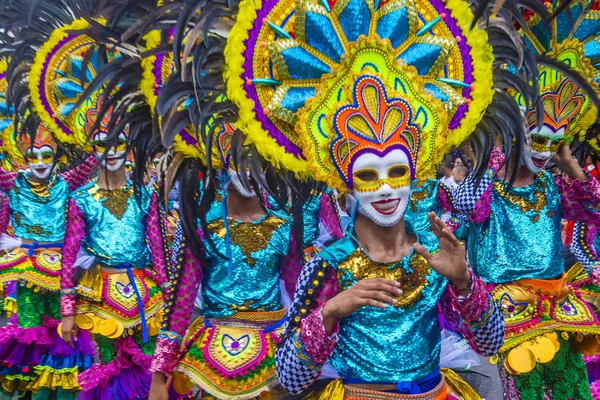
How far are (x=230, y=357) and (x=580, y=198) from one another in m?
2.41

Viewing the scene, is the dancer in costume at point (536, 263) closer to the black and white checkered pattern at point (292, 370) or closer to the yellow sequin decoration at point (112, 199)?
the black and white checkered pattern at point (292, 370)

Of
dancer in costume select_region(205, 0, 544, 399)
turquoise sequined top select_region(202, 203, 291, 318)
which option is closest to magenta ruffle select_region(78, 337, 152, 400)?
turquoise sequined top select_region(202, 203, 291, 318)

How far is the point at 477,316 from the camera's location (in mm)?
2676

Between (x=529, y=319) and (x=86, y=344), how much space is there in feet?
12.4

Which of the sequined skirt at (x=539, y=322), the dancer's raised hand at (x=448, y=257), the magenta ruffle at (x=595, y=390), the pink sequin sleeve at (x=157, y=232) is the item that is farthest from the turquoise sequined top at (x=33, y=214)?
the dancer's raised hand at (x=448, y=257)

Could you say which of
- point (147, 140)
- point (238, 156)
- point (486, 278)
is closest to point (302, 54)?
point (238, 156)

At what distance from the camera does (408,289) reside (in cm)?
275

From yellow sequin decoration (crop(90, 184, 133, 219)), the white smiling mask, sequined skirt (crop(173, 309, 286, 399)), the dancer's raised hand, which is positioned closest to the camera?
the dancer's raised hand

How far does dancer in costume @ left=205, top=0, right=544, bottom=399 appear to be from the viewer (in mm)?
2646

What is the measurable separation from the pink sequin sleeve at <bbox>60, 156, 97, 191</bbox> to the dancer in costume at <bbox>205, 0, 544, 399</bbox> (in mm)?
4489

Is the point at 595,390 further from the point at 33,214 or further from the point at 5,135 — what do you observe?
the point at 5,135

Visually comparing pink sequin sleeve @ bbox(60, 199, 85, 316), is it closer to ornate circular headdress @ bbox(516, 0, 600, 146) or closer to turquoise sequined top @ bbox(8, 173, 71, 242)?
turquoise sequined top @ bbox(8, 173, 71, 242)

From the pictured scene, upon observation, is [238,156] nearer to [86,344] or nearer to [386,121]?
[386,121]

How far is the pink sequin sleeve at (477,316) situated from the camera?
2654mm
